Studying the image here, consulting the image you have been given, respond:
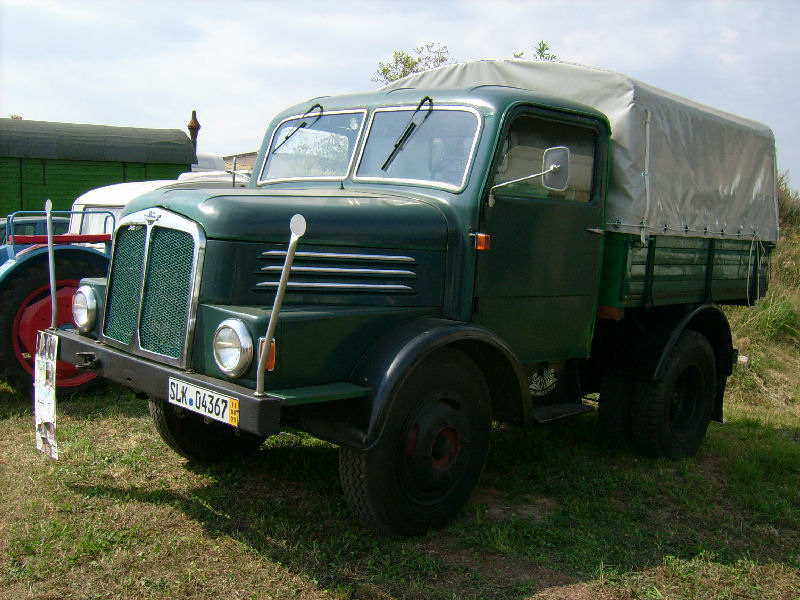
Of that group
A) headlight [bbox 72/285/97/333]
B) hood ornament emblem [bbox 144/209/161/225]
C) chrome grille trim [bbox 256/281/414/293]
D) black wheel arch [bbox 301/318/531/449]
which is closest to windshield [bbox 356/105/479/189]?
chrome grille trim [bbox 256/281/414/293]

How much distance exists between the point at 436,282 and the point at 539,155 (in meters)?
0.98

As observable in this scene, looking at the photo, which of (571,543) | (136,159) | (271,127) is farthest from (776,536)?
(136,159)

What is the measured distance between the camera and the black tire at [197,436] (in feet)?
13.8

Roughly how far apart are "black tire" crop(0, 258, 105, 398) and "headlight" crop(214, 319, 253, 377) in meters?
3.27

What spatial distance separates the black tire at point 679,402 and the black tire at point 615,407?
7cm

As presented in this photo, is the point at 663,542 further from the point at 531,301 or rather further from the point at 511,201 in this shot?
the point at 511,201

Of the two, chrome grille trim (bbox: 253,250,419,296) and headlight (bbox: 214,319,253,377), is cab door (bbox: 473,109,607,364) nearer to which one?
chrome grille trim (bbox: 253,250,419,296)

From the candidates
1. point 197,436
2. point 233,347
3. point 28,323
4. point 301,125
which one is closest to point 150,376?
point 233,347

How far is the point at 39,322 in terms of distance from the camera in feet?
19.0

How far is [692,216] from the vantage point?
5.09 m

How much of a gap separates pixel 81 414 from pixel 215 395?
2936 mm

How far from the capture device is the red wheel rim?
18.8 feet

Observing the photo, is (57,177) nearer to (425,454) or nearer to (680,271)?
(680,271)

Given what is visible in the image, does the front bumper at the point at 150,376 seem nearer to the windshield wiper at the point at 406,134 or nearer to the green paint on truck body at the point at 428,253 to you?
the green paint on truck body at the point at 428,253
